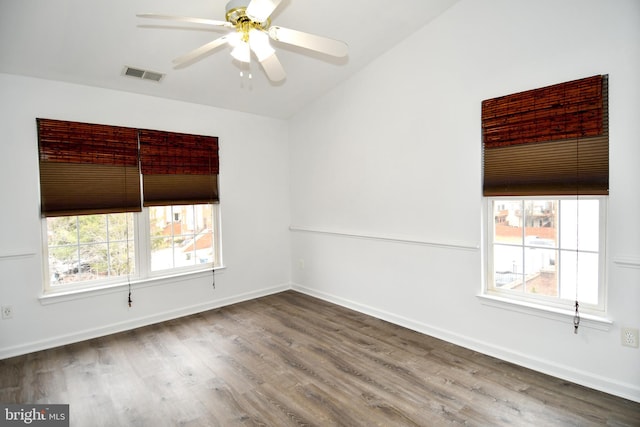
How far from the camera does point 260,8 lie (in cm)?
190

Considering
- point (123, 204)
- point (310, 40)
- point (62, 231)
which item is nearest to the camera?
point (310, 40)

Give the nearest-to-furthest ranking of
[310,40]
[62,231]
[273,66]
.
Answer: [310,40], [273,66], [62,231]

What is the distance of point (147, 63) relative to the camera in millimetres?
3297

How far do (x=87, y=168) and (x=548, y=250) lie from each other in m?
4.29

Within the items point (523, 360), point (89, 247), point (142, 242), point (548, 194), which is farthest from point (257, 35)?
point (523, 360)

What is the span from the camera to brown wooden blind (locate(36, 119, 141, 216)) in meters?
3.30

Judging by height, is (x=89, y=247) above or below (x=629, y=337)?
above

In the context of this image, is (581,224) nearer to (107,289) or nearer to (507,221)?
(507,221)

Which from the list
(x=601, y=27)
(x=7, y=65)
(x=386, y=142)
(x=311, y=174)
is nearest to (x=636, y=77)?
(x=601, y=27)

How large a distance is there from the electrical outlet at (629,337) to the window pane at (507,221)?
2.90 ft

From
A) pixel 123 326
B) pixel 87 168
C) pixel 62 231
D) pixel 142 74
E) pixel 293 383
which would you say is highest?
pixel 142 74

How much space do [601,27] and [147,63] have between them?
3678 mm

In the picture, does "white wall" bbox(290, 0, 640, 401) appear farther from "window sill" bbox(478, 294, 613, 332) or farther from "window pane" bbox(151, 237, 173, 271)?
"window pane" bbox(151, 237, 173, 271)

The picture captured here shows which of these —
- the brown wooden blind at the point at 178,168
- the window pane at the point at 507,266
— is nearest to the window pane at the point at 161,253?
the brown wooden blind at the point at 178,168
